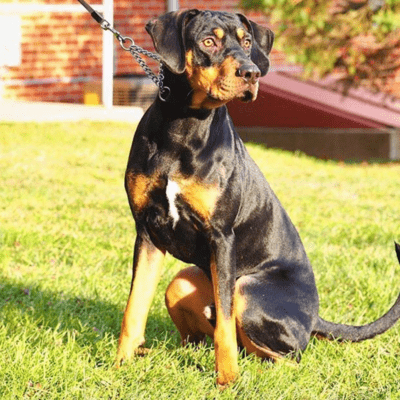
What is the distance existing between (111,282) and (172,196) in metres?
1.73

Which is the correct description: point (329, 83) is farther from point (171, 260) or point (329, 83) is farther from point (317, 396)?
point (317, 396)

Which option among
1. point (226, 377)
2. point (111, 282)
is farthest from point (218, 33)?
point (111, 282)

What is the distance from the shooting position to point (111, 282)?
4988mm

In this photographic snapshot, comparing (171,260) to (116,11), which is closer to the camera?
(171,260)

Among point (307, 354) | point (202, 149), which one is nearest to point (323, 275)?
point (307, 354)

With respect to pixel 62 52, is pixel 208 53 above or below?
above

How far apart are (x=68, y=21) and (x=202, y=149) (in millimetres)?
8989

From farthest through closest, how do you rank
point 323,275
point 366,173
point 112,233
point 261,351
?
point 366,173, point 112,233, point 323,275, point 261,351

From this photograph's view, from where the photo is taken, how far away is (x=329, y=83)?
12.2m

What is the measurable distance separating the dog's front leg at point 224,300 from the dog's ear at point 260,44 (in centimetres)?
84

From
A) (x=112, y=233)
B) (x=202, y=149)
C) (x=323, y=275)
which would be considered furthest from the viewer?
(x=112, y=233)

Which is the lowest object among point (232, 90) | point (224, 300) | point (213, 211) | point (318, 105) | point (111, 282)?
point (111, 282)

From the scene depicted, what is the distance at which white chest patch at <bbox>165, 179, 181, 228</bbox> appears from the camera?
3395mm

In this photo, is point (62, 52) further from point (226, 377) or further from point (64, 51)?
point (226, 377)
